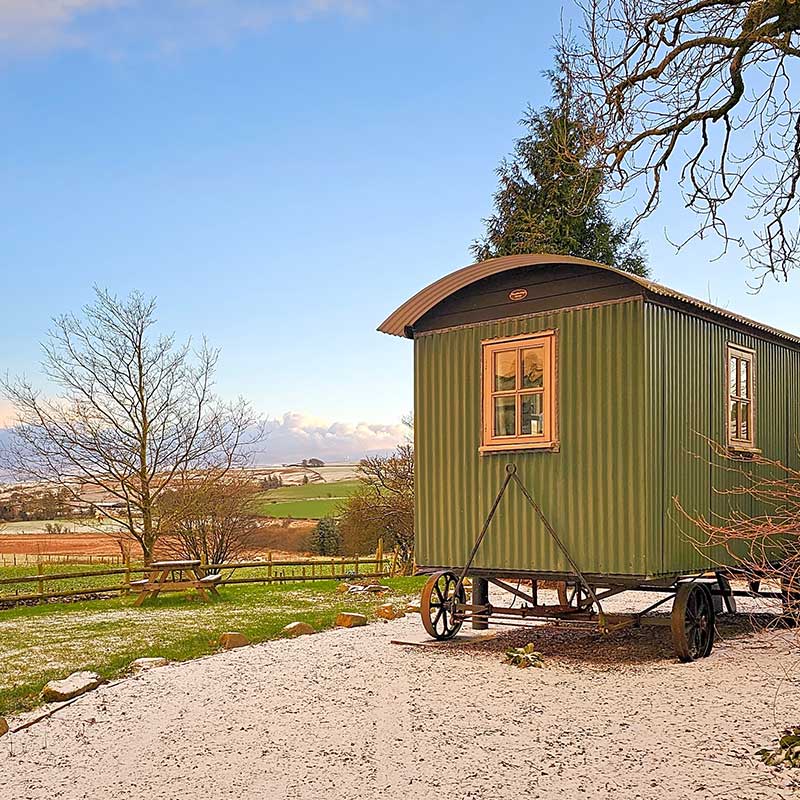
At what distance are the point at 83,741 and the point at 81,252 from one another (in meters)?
9.96

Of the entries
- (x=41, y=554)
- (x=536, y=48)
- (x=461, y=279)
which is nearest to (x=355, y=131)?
(x=536, y=48)

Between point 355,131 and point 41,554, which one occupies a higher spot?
point 355,131

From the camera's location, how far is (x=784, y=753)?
5551 mm

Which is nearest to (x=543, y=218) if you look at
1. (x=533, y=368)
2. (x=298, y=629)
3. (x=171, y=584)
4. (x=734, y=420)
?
(x=734, y=420)

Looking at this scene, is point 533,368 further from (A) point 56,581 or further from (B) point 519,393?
(A) point 56,581

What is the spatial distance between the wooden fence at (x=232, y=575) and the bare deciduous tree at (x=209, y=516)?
0.53 meters

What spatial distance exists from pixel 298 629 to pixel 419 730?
4397 mm

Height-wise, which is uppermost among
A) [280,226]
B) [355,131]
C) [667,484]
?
[355,131]

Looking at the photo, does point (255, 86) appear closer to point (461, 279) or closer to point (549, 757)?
point (461, 279)

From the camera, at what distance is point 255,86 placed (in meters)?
12.0

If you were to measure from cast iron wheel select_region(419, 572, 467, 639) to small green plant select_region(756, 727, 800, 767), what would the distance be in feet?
14.1

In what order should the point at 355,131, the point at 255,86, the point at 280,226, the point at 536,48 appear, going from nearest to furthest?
the point at 536,48
the point at 255,86
the point at 355,131
the point at 280,226

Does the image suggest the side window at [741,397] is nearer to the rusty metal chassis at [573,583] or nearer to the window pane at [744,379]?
the window pane at [744,379]

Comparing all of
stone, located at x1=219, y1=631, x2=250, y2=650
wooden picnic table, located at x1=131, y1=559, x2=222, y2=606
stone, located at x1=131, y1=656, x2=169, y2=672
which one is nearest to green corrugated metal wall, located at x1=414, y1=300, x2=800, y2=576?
stone, located at x1=219, y1=631, x2=250, y2=650
